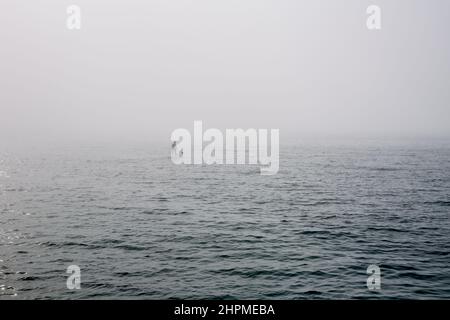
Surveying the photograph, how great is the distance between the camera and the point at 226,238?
32.6 meters

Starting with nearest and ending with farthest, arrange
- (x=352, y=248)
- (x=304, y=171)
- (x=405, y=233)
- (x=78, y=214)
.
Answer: (x=352, y=248)
(x=405, y=233)
(x=78, y=214)
(x=304, y=171)

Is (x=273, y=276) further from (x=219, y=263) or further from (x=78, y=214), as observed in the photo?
(x=78, y=214)

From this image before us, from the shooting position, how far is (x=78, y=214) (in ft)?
133

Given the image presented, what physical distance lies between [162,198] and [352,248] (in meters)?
28.4

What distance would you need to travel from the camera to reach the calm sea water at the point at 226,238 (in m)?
22.8

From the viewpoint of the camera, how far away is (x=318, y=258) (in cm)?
2752

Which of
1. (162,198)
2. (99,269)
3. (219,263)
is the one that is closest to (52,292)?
(99,269)

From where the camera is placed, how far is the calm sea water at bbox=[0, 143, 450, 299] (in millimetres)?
22797

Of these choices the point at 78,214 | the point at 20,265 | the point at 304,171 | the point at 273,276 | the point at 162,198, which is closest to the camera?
the point at 273,276

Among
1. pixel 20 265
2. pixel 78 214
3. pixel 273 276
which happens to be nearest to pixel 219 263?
pixel 273 276

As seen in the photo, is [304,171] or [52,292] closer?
[52,292]
